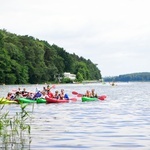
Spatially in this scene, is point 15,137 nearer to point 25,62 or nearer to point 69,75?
point 25,62

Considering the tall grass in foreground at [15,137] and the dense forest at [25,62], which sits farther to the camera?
the dense forest at [25,62]

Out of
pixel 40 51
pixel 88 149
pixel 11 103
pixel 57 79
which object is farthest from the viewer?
pixel 57 79

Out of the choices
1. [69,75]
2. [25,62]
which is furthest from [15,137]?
[69,75]

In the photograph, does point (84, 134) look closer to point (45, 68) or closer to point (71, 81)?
point (45, 68)

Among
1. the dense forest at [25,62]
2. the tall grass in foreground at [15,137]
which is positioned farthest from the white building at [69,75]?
the tall grass in foreground at [15,137]

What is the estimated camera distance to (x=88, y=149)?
56.5ft

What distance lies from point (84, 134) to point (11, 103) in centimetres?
2200

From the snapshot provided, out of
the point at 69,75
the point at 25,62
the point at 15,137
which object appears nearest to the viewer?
the point at 15,137

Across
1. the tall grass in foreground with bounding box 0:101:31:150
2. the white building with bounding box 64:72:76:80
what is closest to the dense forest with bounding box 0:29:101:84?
the white building with bounding box 64:72:76:80

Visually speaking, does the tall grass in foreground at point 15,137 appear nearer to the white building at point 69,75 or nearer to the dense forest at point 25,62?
the dense forest at point 25,62

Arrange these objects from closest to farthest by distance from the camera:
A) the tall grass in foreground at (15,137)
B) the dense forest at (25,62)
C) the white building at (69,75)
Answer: the tall grass in foreground at (15,137)
the dense forest at (25,62)
the white building at (69,75)

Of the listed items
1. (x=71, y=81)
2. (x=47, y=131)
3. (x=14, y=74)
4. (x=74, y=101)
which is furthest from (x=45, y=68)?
(x=47, y=131)

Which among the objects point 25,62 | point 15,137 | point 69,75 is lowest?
point 15,137

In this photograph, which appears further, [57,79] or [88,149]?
[57,79]
